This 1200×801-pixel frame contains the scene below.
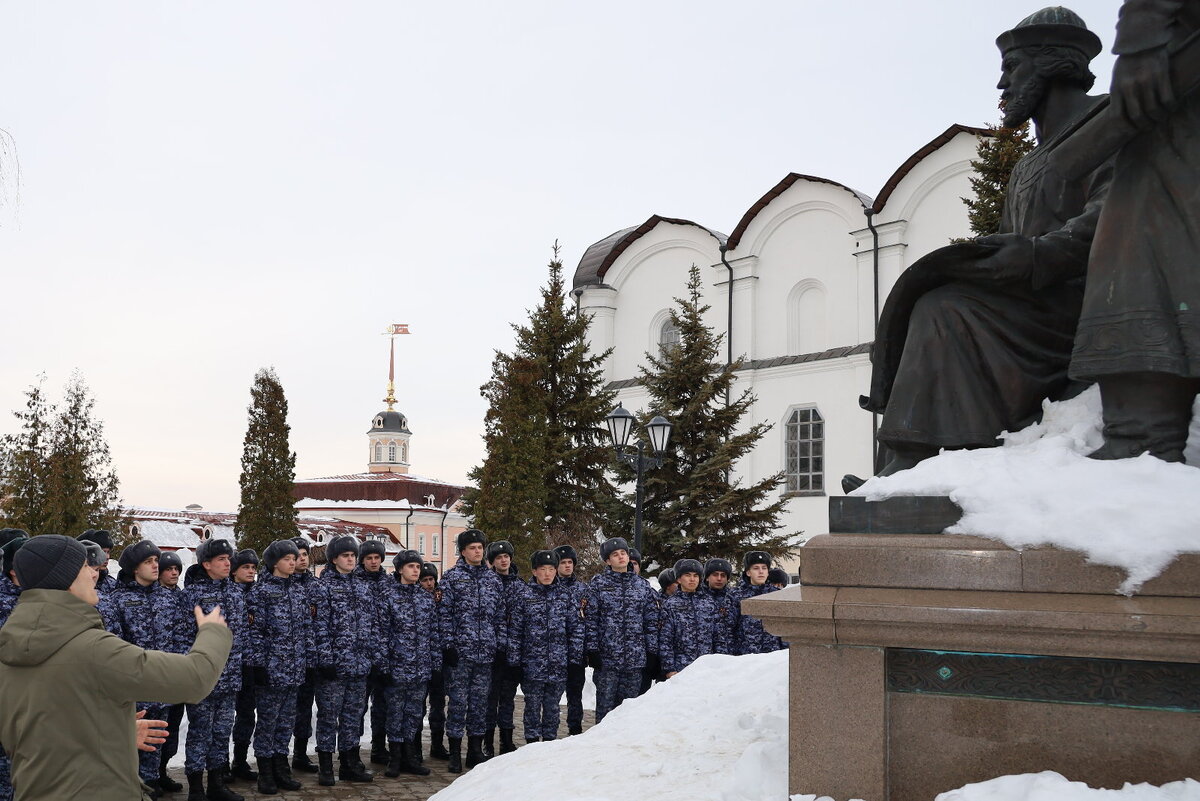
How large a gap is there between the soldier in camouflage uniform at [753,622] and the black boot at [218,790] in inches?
167

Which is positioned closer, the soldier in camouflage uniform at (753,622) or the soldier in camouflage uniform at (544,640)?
the soldier in camouflage uniform at (544,640)

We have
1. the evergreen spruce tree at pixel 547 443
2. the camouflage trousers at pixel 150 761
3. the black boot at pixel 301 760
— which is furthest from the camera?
the evergreen spruce tree at pixel 547 443

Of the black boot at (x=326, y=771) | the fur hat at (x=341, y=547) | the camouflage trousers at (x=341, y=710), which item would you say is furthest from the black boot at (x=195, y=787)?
the fur hat at (x=341, y=547)

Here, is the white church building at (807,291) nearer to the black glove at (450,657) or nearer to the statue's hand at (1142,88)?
the black glove at (450,657)

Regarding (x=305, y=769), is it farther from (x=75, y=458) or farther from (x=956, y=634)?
(x=75, y=458)

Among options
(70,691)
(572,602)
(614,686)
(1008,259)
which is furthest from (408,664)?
(1008,259)

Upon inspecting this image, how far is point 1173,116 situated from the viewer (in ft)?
11.8

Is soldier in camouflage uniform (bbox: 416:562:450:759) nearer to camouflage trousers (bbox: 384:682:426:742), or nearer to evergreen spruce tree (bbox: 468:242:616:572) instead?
camouflage trousers (bbox: 384:682:426:742)

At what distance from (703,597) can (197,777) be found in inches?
171

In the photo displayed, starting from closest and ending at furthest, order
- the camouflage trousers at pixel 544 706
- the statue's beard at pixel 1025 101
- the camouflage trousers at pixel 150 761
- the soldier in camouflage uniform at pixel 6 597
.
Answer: the statue's beard at pixel 1025 101 < the soldier in camouflage uniform at pixel 6 597 < the camouflage trousers at pixel 150 761 < the camouflage trousers at pixel 544 706

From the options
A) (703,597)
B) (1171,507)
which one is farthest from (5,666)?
(703,597)

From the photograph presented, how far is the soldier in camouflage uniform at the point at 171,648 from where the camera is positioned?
6992 mm

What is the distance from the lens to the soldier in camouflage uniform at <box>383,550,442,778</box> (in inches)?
315

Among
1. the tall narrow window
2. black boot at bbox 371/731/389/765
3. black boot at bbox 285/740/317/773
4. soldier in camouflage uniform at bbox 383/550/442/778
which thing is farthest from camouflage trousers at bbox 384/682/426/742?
the tall narrow window
